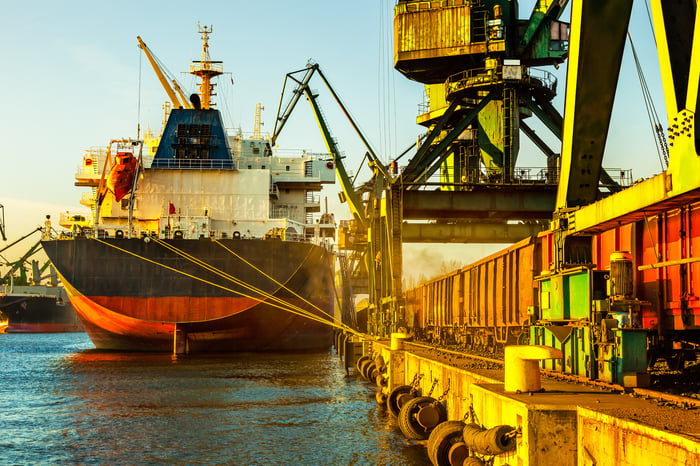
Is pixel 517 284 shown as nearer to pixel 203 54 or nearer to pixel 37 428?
pixel 37 428

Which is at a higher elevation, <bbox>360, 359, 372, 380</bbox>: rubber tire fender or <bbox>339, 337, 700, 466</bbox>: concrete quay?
<bbox>339, 337, 700, 466</bbox>: concrete quay

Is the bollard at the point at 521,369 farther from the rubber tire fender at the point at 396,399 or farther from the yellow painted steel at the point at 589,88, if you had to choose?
the rubber tire fender at the point at 396,399

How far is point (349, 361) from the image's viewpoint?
33000 mm

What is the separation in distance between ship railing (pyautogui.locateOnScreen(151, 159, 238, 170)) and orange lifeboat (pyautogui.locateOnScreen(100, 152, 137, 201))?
5.17 feet

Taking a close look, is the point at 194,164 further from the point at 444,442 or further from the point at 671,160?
the point at 671,160

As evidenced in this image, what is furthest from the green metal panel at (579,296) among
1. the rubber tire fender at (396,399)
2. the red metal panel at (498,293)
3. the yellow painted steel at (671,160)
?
the red metal panel at (498,293)

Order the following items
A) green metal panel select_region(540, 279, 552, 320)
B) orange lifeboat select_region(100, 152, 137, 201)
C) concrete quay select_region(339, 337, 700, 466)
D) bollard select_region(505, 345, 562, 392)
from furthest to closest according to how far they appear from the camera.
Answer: orange lifeboat select_region(100, 152, 137, 201), green metal panel select_region(540, 279, 552, 320), bollard select_region(505, 345, 562, 392), concrete quay select_region(339, 337, 700, 466)

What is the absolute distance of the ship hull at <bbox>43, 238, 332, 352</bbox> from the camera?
38250 millimetres

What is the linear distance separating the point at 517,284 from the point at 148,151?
1533 inches

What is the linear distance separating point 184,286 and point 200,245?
238 centimetres

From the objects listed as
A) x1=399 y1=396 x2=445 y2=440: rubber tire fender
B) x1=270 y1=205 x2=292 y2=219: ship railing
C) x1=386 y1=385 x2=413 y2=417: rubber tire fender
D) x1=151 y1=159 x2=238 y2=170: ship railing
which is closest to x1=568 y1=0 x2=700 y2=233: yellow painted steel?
x1=399 y1=396 x2=445 y2=440: rubber tire fender

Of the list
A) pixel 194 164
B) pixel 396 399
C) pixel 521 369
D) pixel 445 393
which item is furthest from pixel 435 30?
pixel 521 369

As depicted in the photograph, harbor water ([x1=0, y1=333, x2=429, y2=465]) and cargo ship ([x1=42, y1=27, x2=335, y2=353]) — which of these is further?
cargo ship ([x1=42, y1=27, x2=335, y2=353])

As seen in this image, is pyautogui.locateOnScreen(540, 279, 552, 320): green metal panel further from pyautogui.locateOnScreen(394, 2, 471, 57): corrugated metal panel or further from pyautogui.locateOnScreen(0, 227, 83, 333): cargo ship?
pyautogui.locateOnScreen(0, 227, 83, 333): cargo ship
